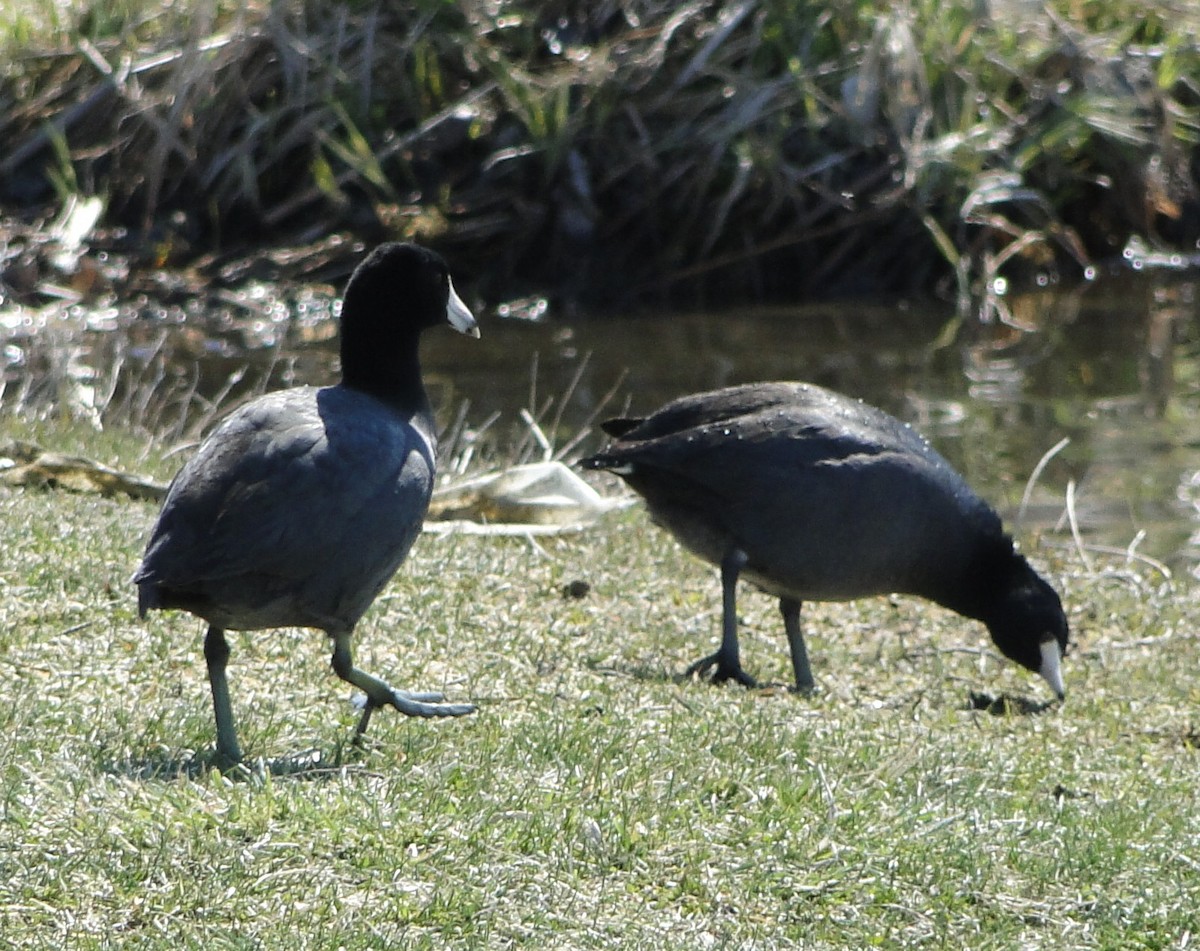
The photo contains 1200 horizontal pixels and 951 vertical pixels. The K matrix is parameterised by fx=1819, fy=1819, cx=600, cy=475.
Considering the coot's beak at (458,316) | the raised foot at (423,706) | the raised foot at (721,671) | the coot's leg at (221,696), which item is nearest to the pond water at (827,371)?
the raised foot at (721,671)

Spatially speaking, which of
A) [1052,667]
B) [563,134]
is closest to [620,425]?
[1052,667]

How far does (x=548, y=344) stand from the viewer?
11.2m

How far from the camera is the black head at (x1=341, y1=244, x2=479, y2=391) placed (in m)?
4.61

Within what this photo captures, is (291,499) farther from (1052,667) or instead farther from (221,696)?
(1052,667)

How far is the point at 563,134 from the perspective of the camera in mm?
11883

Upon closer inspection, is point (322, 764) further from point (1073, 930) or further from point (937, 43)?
point (937, 43)

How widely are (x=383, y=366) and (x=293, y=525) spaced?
860mm

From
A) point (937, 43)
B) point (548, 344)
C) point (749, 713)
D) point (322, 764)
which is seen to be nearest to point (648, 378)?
point (548, 344)

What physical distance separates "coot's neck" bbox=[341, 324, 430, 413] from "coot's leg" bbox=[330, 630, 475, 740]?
0.72m

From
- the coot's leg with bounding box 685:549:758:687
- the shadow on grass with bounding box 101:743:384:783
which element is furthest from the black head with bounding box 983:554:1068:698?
the shadow on grass with bounding box 101:743:384:783

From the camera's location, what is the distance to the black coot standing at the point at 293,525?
378 centimetres

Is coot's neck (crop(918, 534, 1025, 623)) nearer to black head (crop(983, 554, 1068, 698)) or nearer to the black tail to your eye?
black head (crop(983, 554, 1068, 698))

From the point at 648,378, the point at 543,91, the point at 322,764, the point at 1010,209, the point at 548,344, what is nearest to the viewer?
the point at 322,764

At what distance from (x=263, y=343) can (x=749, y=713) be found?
699 cm
